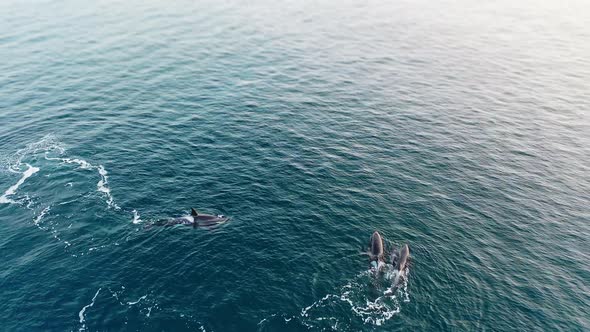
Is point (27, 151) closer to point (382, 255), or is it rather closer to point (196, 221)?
point (196, 221)

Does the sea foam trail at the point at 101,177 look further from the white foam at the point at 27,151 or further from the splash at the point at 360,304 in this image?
the splash at the point at 360,304

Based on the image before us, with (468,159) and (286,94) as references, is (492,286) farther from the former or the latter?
(286,94)

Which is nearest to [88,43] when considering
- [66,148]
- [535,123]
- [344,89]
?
[66,148]

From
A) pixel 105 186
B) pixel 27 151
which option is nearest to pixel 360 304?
pixel 105 186

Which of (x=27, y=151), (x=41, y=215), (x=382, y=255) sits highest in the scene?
(x=382, y=255)

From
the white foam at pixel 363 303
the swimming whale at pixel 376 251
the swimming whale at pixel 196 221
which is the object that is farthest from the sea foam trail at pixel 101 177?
the swimming whale at pixel 376 251

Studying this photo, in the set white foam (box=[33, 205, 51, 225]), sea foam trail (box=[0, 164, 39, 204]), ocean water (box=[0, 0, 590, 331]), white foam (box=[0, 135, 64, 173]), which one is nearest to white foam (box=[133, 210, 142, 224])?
ocean water (box=[0, 0, 590, 331])

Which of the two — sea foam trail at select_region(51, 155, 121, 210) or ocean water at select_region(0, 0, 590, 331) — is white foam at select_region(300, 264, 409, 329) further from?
sea foam trail at select_region(51, 155, 121, 210)
